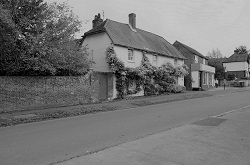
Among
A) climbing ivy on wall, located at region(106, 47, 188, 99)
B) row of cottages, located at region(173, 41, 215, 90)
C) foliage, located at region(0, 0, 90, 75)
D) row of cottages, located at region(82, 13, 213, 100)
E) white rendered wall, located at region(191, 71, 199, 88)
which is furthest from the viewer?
row of cottages, located at region(173, 41, 215, 90)

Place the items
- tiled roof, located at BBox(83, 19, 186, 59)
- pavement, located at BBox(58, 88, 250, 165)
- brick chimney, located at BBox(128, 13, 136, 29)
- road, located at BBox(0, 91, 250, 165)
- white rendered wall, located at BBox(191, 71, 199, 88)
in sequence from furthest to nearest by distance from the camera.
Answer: white rendered wall, located at BBox(191, 71, 199, 88) < brick chimney, located at BBox(128, 13, 136, 29) < tiled roof, located at BBox(83, 19, 186, 59) < road, located at BBox(0, 91, 250, 165) < pavement, located at BBox(58, 88, 250, 165)

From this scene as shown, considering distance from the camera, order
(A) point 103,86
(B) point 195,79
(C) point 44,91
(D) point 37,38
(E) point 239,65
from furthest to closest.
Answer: (E) point 239,65, (B) point 195,79, (A) point 103,86, (C) point 44,91, (D) point 37,38

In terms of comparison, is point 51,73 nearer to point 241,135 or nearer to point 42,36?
point 42,36

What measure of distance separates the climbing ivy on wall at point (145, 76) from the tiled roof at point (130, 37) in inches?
61.8

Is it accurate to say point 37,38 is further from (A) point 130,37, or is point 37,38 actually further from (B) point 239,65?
Result: (B) point 239,65

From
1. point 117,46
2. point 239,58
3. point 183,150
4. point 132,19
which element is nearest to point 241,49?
point 239,58

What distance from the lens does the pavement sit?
16.5 feet

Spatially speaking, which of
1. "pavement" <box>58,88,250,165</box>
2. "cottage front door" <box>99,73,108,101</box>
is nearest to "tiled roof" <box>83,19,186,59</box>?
"cottage front door" <box>99,73,108,101</box>

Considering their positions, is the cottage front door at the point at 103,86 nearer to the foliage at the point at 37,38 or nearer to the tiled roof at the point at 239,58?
the foliage at the point at 37,38

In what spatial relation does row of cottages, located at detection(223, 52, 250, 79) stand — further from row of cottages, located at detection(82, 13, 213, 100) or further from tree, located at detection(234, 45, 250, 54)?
row of cottages, located at detection(82, 13, 213, 100)

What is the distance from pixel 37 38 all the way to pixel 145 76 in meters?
13.5

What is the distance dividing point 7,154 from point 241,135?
6903 millimetres

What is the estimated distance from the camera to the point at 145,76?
24578mm

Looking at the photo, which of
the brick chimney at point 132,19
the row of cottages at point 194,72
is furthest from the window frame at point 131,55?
the row of cottages at point 194,72
